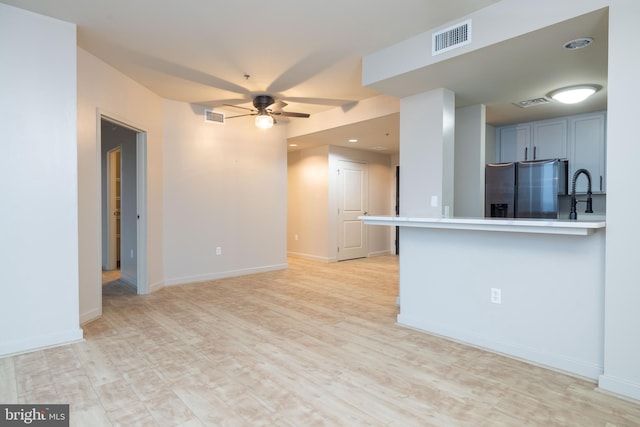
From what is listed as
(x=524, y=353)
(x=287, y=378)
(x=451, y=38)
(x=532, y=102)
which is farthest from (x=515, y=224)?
(x=532, y=102)

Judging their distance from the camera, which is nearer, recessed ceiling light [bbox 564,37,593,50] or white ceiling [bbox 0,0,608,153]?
recessed ceiling light [bbox 564,37,593,50]

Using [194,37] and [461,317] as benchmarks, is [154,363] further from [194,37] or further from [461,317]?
[194,37]

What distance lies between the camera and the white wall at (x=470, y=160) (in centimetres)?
379

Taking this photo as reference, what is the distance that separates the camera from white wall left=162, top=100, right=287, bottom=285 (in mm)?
4898

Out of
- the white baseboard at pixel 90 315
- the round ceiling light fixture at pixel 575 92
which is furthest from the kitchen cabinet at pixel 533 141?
the white baseboard at pixel 90 315

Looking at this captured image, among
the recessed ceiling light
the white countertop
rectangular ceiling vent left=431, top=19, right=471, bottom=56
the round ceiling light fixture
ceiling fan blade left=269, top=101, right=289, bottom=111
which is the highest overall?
ceiling fan blade left=269, top=101, right=289, bottom=111

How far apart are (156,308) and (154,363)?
4.87 ft

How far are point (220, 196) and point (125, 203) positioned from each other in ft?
4.85

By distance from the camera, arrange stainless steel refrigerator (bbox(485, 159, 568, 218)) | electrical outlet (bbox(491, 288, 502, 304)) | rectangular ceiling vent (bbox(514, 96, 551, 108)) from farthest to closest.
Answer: stainless steel refrigerator (bbox(485, 159, 568, 218)) → rectangular ceiling vent (bbox(514, 96, 551, 108)) → electrical outlet (bbox(491, 288, 502, 304))

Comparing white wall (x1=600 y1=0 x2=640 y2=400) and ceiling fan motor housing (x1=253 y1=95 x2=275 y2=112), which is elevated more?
ceiling fan motor housing (x1=253 y1=95 x2=275 y2=112)

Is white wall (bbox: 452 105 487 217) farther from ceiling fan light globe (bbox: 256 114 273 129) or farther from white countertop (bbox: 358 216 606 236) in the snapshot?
ceiling fan light globe (bbox: 256 114 273 129)

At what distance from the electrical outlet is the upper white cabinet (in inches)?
101

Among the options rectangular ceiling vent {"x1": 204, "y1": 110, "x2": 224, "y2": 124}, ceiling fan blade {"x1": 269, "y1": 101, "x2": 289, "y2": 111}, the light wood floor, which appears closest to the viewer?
the light wood floor

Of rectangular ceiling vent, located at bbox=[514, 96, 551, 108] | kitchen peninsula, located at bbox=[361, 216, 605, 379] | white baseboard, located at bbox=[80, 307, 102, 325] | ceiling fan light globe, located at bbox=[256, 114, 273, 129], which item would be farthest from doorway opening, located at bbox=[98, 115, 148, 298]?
rectangular ceiling vent, located at bbox=[514, 96, 551, 108]
